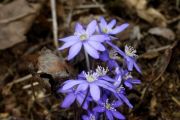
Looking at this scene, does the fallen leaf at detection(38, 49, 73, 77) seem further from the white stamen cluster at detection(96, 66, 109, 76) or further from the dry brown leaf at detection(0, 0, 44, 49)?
the dry brown leaf at detection(0, 0, 44, 49)

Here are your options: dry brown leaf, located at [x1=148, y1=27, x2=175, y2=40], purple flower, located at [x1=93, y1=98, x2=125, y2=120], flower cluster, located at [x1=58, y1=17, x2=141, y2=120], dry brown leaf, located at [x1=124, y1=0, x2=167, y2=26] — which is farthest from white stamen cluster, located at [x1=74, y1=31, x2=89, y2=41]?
dry brown leaf, located at [x1=124, y1=0, x2=167, y2=26]

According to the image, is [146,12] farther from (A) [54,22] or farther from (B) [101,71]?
(B) [101,71]

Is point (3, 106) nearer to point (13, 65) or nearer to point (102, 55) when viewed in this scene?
point (13, 65)

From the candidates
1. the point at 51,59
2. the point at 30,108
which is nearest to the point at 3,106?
the point at 30,108

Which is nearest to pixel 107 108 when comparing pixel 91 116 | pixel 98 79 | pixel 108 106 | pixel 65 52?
pixel 108 106

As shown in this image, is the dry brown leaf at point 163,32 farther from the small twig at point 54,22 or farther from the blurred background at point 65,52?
the small twig at point 54,22

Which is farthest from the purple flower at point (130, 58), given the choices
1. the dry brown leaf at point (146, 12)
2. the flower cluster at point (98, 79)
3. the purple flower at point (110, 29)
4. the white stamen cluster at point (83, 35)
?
the dry brown leaf at point (146, 12)
